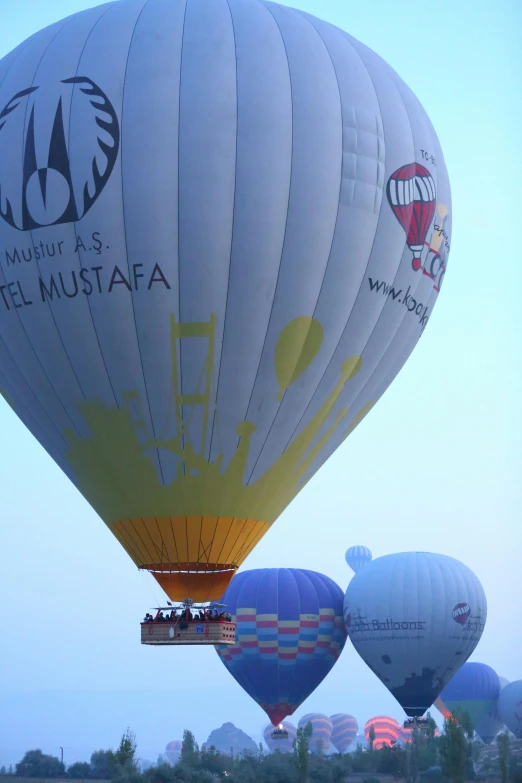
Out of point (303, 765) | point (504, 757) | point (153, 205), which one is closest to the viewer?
point (153, 205)

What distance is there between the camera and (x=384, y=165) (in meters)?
18.9

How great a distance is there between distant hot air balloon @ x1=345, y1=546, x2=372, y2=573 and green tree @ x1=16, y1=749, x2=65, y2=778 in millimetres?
26292

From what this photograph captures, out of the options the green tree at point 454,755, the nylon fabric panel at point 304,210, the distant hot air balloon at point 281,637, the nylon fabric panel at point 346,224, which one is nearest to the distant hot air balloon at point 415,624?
the distant hot air balloon at point 281,637

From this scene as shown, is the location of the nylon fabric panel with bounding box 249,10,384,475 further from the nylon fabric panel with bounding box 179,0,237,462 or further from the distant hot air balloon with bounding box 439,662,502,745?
the distant hot air balloon with bounding box 439,662,502,745

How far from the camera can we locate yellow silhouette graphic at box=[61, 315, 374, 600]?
18234 mm

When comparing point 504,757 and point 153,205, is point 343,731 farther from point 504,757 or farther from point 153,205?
point 153,205

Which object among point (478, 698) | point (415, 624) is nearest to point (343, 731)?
point (478, 698)

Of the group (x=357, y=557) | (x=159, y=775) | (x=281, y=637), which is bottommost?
(x=159, y=775)

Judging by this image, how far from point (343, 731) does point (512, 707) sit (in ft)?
101

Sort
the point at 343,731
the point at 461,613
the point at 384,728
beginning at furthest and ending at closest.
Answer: the point at 343,731, the point at 384,728, the point at 461,613

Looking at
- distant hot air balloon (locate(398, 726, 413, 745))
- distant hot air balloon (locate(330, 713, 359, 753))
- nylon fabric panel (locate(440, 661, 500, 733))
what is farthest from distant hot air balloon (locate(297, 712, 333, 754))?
distant hot air balloon (locate(398, 726, 413, 745))

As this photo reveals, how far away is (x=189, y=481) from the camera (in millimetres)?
18406

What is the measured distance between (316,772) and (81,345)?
18.4 meters

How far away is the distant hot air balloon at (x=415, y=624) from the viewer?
117 feet
